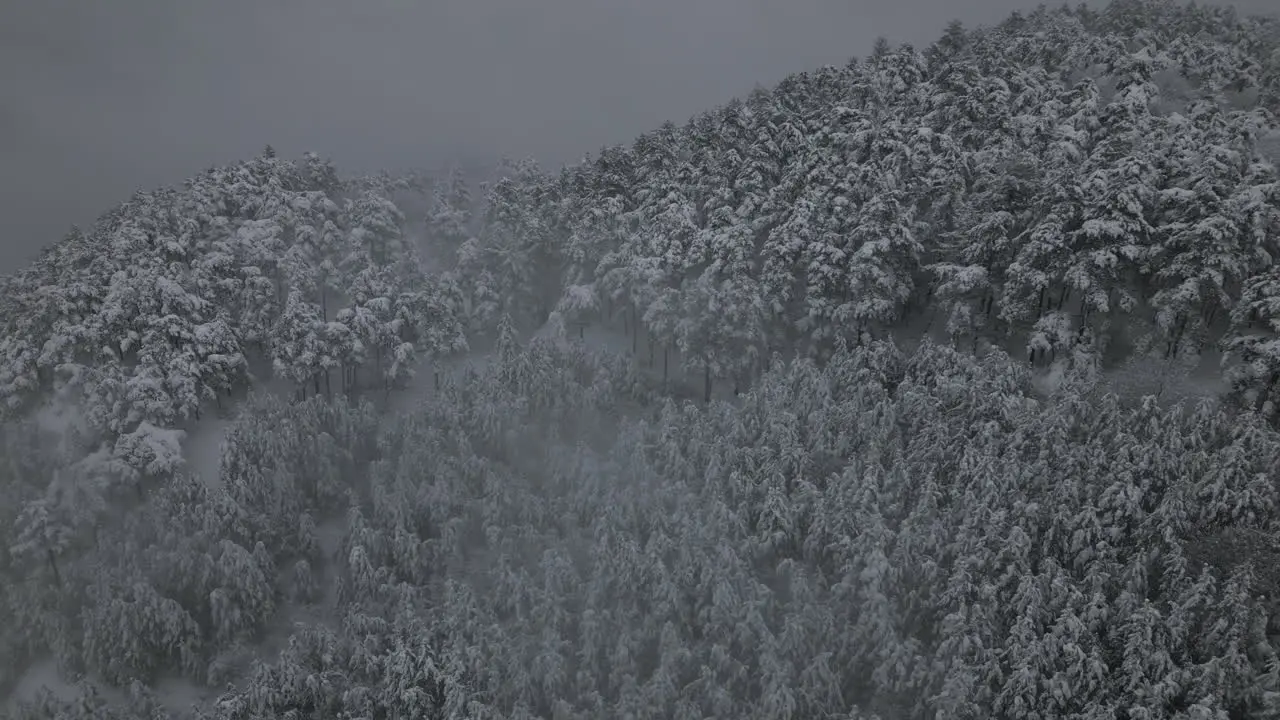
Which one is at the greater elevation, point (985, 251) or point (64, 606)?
point (985, 251)

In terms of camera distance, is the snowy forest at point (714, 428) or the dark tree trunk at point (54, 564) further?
the dark tree trunk at point (54, 564)

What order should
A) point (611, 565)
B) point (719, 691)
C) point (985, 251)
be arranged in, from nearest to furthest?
point (719, 691) < point (611, 565) < point (985, 251)

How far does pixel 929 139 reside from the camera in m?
49.7

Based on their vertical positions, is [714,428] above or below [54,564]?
above

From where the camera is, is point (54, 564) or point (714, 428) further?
point (714, 428)

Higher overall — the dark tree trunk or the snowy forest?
the snowy forest

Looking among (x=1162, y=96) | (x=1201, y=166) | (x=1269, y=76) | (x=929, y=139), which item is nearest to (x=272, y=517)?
(x=929, y=139)

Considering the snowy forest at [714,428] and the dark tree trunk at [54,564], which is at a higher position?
the snowy forest at [714,428]

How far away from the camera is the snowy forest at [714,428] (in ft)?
91.1

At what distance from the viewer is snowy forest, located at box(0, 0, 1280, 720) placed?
27.8 m

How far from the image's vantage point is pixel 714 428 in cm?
3912

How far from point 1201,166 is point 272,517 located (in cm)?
5165

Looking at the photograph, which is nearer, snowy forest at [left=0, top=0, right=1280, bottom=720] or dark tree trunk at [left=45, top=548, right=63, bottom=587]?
snowy forest at [left=0, top=0, right=1280, bottom=720]

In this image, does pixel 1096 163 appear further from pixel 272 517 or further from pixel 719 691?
pixel 272 517
